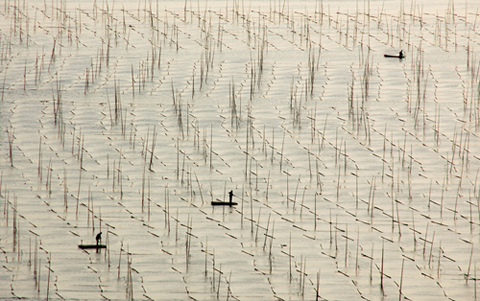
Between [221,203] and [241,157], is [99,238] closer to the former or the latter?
[221,203]

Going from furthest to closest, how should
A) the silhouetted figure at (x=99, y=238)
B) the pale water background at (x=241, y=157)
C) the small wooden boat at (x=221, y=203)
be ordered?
the small wooden boat at (x=221, y=203), the silhouetted figure at (x=99, y=238), the pale water background at (x=241, y=157)

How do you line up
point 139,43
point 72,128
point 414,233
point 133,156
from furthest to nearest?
point 139,43, point 72,128, point 133,156, point 414,233

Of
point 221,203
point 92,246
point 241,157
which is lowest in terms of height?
point 92,246

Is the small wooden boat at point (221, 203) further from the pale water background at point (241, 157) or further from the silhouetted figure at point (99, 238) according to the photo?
the silhouetted figure at point (99, 238)

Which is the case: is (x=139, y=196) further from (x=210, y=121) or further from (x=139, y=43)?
(x=139, y=43)

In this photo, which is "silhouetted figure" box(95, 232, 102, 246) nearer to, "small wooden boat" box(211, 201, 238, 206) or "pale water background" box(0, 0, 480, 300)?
"pale water background" box(0, 0, 480, 300)

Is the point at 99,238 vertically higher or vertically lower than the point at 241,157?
lower

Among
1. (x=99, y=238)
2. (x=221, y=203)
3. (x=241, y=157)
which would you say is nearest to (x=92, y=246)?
(x=99, y=238)

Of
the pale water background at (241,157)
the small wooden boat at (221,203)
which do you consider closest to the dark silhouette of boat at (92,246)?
the pale water background at (241,157)

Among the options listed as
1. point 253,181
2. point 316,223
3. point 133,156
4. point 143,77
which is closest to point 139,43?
point 143,77
